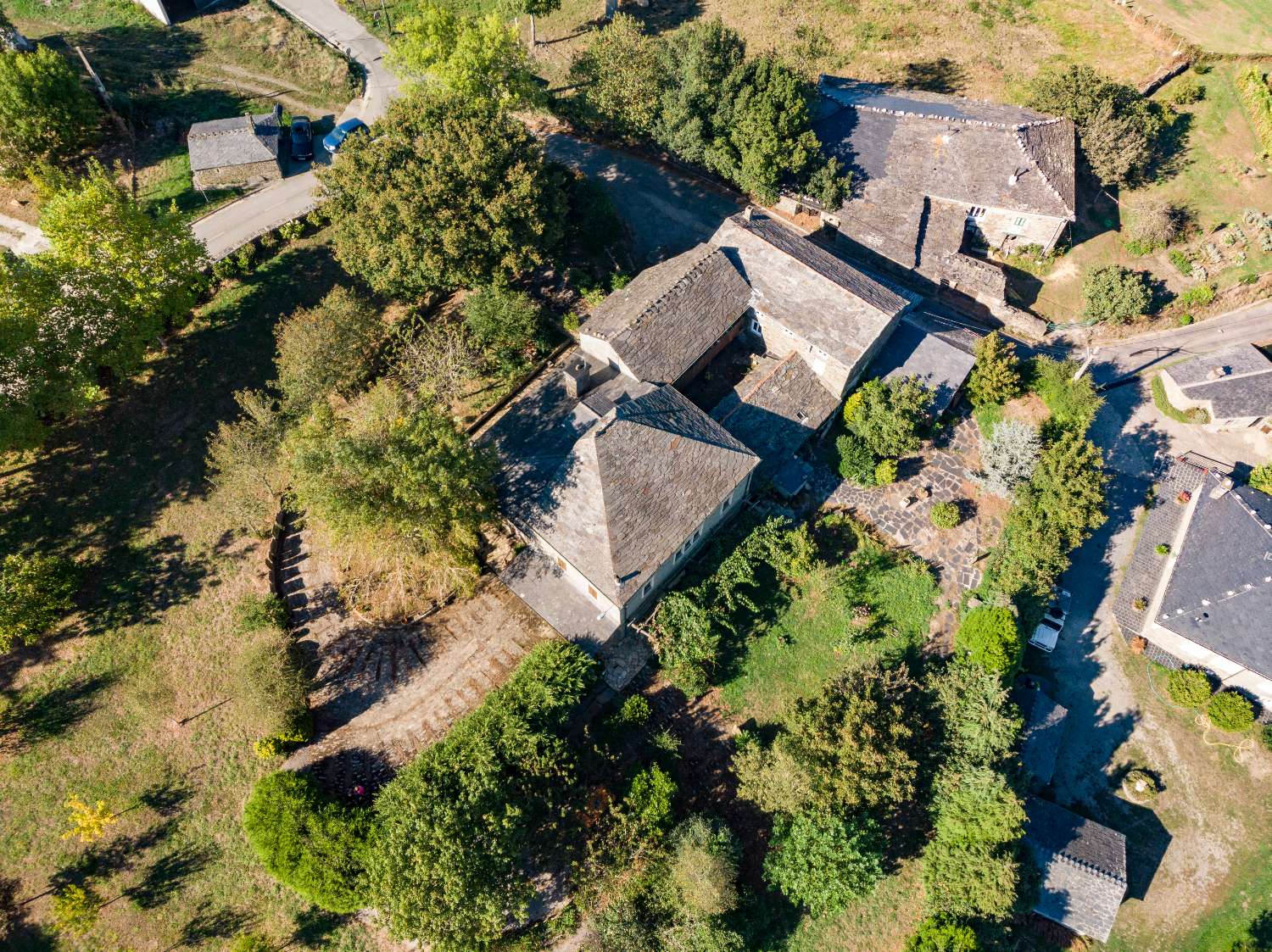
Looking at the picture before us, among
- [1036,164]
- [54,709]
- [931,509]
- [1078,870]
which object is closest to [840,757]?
[1078,870]

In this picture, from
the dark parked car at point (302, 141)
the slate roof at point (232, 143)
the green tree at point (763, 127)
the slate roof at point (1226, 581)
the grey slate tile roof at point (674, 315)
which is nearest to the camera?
the slate roof at point (1226, 581)

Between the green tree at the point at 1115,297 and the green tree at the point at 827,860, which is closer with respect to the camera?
the green tree at the point at 827,860

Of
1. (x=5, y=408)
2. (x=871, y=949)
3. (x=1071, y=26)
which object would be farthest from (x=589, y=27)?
(x=871, y=949)

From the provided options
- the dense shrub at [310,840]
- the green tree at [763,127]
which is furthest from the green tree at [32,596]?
the green tree at [763,127]

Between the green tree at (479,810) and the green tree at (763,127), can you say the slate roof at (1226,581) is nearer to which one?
the green tree at (479,810)

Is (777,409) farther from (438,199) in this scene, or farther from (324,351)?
(324,351)

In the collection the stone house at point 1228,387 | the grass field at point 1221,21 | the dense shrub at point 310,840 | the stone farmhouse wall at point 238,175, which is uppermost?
the grass field at point 1221,21

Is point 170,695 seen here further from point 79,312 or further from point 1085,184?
point 1085,184
